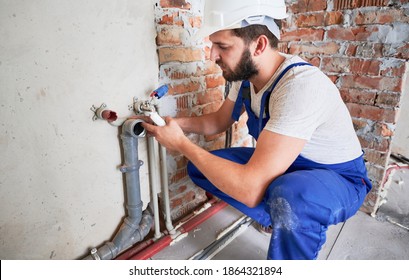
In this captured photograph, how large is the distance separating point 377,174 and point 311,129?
0.78m

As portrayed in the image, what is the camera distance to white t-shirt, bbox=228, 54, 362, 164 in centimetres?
78

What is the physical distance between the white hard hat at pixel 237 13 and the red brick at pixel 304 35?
0.55 metres

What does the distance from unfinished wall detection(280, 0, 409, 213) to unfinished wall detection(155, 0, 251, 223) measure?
545 mm

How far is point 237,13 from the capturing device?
826 mm

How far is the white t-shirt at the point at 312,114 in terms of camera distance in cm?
78

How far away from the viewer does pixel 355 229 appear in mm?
1249

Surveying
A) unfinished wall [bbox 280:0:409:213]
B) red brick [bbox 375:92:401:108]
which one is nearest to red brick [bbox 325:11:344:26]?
unfinished wall [bbox 280:0:409:213]

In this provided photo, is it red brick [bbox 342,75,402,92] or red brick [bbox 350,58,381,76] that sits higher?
red brick [bbox 350,58,381,76]

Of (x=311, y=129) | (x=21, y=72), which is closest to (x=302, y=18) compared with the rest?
(x=311, y=129)

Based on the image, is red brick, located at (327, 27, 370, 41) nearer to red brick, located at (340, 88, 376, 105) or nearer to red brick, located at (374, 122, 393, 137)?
red brick, located at (340, 88, 376, 105)

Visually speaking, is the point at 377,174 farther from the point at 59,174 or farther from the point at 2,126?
the point at 2,126

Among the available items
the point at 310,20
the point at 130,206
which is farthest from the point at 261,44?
the point at 130,206

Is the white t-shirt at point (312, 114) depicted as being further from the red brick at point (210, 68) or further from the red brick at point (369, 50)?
the red brick at point (369, 50)

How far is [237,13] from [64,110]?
61 cm
